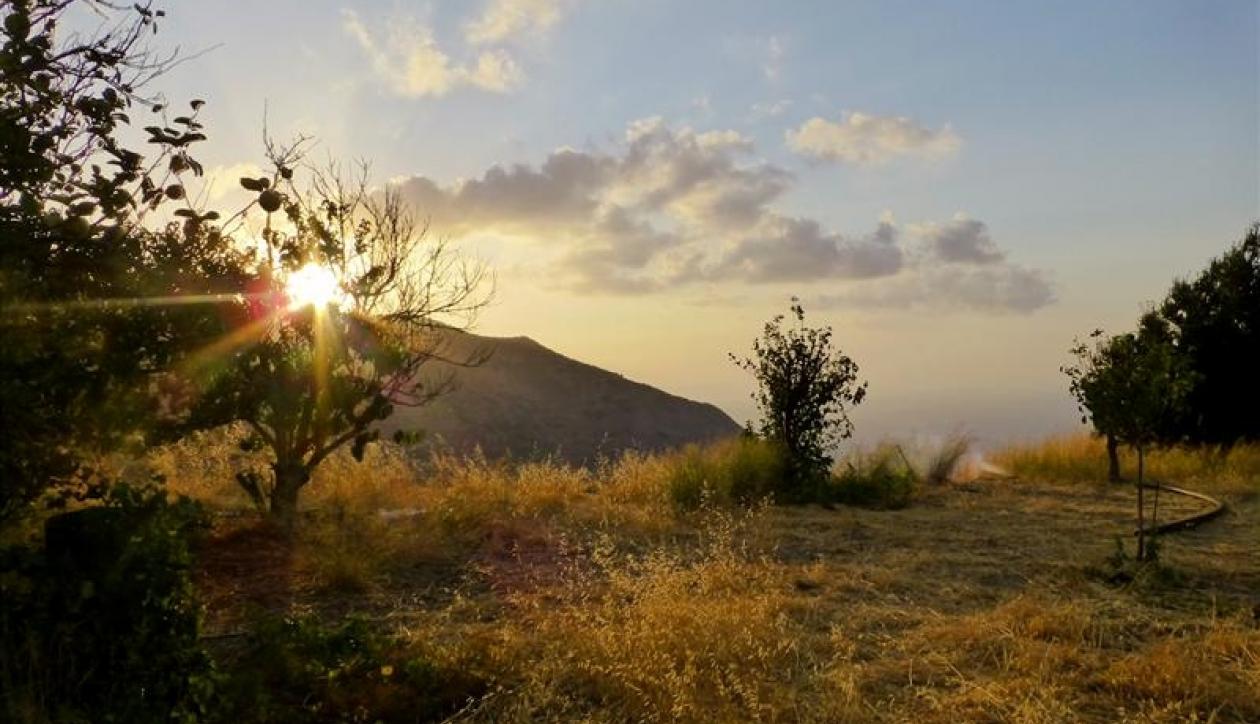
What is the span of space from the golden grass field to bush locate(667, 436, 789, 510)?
27 centimetres

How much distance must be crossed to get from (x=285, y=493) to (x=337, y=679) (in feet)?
12.5

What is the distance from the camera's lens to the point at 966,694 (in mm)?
4070

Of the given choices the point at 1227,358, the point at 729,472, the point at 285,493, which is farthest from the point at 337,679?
the point at 1227,358

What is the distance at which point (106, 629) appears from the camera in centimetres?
312

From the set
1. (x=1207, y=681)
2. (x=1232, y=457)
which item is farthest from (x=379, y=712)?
(x=1232, y=457)

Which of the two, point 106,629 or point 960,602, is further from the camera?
point 960,602

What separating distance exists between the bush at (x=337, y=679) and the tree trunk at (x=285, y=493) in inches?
132

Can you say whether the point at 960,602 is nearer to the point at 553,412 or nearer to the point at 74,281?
the point at 74,281

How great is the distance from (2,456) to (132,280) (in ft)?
2.64

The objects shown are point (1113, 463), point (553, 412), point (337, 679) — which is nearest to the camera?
point (337, 679)

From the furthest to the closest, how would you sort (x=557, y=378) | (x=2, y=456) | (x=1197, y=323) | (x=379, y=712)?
(x=557, y=378), (x=1197, y=323), (x=379, y=712), (x=2, y=456)

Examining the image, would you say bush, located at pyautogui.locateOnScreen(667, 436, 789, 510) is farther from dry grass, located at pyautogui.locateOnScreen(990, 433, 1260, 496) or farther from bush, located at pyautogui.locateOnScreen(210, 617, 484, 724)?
bush, located at pyautogui.locateOnScreen(210, 617, 484, 724)

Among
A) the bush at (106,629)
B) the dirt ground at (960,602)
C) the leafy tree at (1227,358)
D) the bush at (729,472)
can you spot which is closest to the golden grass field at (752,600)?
the dirt ground at (960,602)

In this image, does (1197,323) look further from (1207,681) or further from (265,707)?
(265,707)
